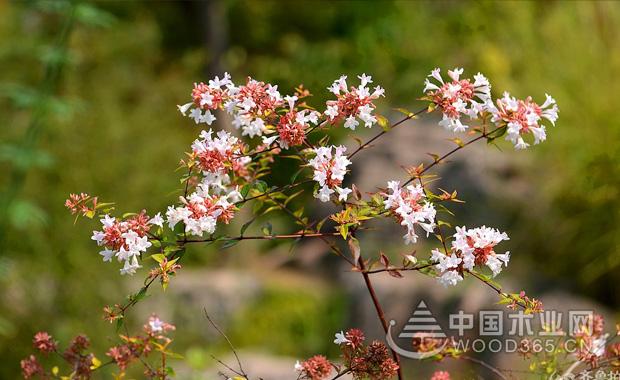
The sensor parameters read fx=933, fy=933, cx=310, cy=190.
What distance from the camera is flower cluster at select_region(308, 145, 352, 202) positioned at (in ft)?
5.59

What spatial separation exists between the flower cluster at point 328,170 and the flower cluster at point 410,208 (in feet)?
0.29

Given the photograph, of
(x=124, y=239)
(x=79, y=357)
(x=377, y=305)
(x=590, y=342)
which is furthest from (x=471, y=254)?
(x=79, y=357)

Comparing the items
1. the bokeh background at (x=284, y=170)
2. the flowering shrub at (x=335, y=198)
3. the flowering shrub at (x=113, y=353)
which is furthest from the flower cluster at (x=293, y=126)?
the bokeh background at (x=284, y=170)

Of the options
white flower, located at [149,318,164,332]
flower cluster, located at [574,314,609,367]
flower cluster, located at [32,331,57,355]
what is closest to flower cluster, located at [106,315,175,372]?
white flower, located at [149,318,164,332]

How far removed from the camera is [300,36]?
10.6 metres

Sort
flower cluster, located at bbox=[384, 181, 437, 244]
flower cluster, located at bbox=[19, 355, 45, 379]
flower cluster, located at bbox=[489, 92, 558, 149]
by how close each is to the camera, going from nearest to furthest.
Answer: flower cluster, located at bbox=[384, 181, 437, 244], flower cluster, located at bbox=[489, 92, 558, 149], flower cluster, located at bbox=[19, 355, 45, 379]

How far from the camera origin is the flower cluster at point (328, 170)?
171 cm

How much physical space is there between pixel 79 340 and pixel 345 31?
8622 millimetres

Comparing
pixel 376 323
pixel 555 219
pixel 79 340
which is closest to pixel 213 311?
pixel 376 323

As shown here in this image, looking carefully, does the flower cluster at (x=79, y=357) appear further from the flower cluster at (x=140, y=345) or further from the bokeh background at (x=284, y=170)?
the bokeh background at (x=284, y=170)

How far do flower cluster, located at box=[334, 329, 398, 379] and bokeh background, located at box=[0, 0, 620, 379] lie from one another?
115 cm

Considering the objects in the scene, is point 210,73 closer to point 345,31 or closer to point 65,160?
point 345,31

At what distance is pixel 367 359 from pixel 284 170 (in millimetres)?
7214

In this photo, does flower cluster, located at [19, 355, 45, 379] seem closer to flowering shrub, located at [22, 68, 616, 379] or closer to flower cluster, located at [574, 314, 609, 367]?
flowering shrub, located at [22, 68, 616, 379]
